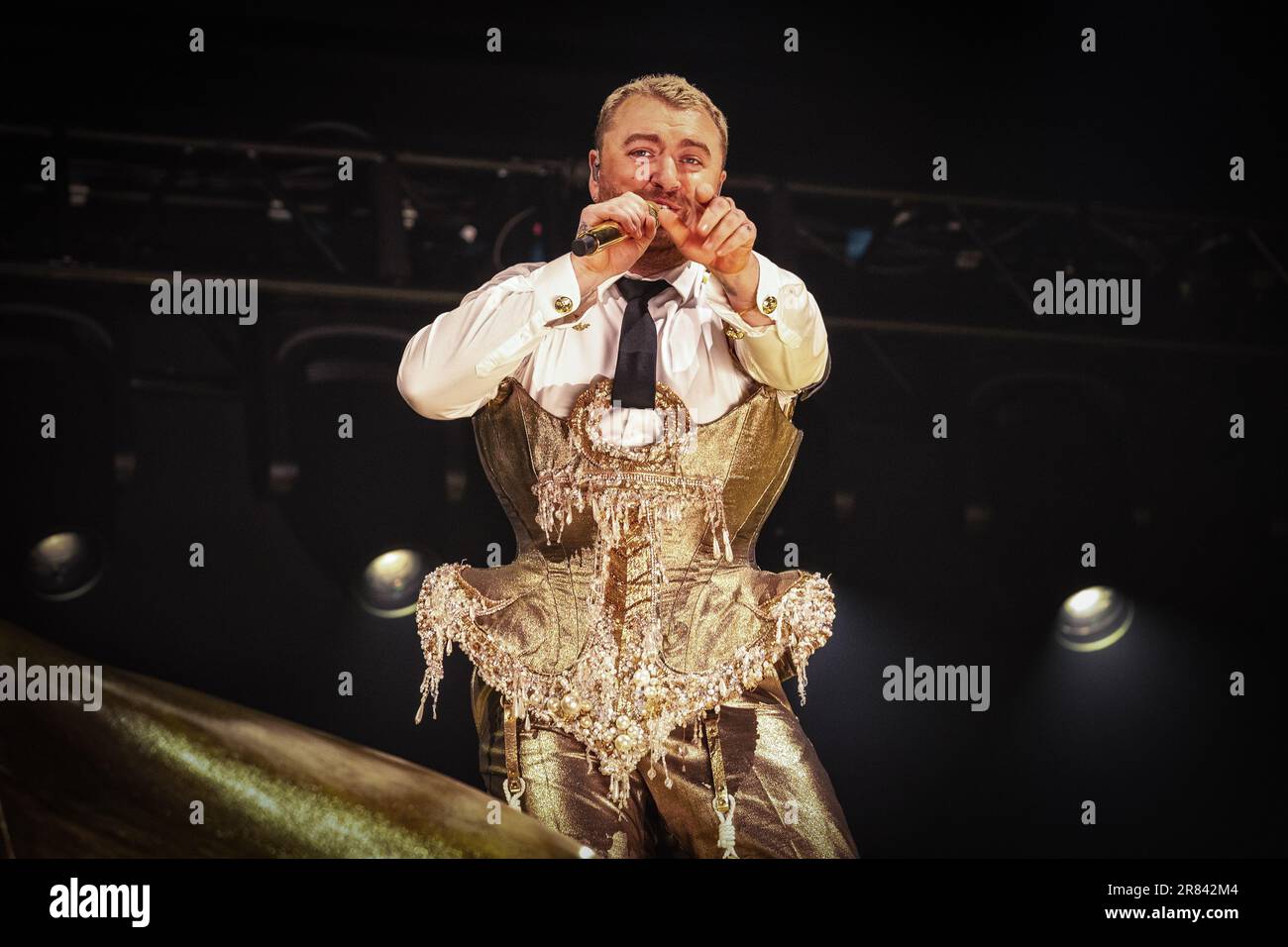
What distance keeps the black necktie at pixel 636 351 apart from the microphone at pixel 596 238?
0.19m

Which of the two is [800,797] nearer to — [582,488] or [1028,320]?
[582,488]

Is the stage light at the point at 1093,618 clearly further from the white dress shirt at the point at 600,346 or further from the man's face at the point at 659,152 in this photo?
the man's face at the point at 659,152

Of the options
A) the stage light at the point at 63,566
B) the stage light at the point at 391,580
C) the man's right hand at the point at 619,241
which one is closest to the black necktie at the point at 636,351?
the man's right hand at the point at 619,241

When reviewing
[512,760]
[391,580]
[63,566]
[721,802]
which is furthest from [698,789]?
[63,566]

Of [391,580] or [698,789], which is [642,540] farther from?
[391,580]

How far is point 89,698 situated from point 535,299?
852 mm

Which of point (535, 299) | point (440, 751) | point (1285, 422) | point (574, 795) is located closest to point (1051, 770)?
point (1285, 422)

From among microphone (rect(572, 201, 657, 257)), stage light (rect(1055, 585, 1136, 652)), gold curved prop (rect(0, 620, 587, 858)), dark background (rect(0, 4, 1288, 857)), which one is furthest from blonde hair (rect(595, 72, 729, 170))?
stage light (rect(1055, 585, 1136, 652))

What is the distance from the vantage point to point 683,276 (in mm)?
2107

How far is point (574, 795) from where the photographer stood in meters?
1.86

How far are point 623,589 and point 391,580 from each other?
1.66 metres

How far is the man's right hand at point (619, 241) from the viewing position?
1.81 m

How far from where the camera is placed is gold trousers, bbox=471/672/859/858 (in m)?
1.86

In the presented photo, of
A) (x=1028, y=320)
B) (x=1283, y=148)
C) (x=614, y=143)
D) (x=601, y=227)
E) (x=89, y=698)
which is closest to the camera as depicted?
(x=89, y=698)
